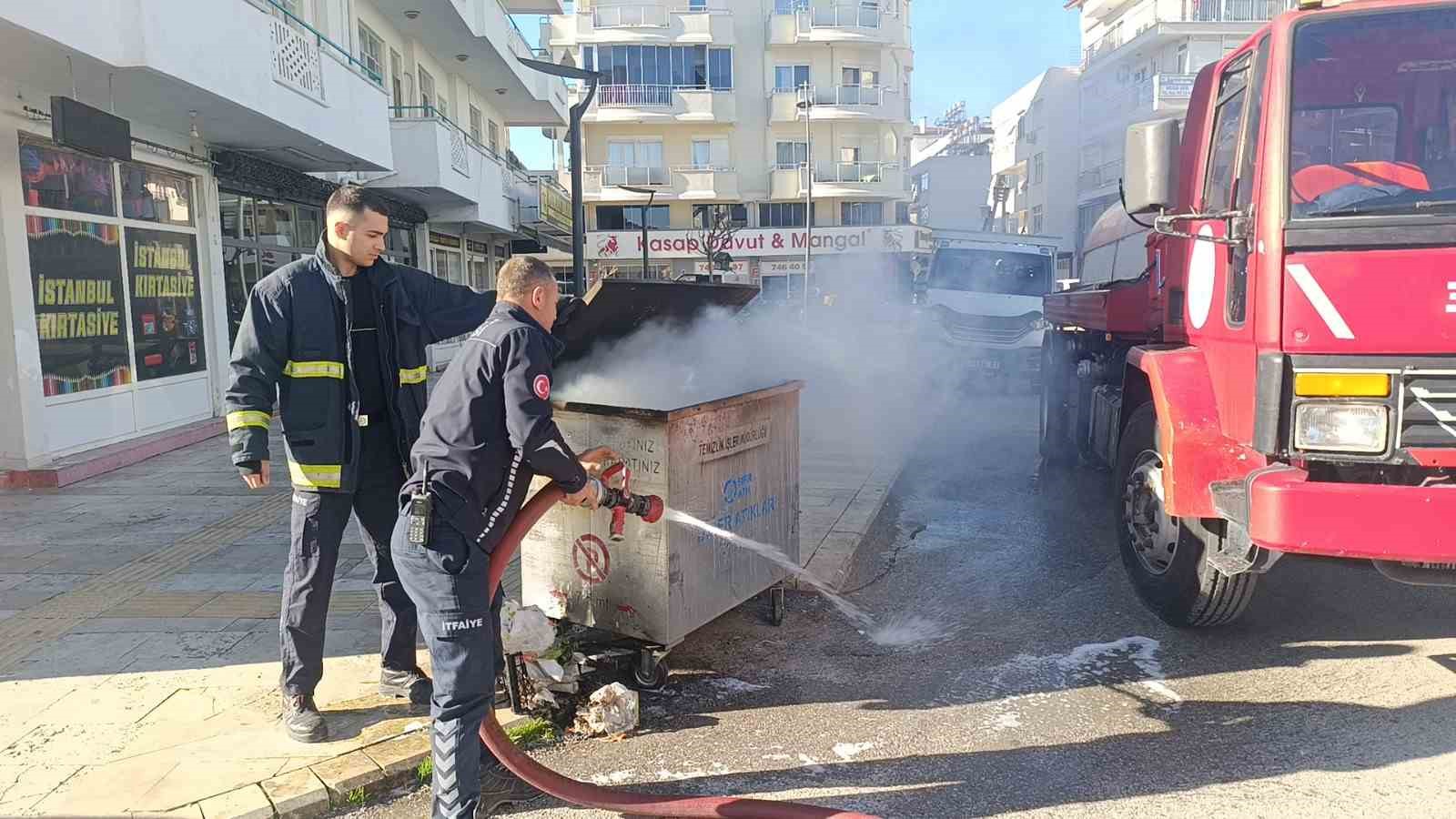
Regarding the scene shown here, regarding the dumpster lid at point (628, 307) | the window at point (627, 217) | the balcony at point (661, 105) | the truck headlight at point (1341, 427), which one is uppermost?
the balcony at point (661, 105)

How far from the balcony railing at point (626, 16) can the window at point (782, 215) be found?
9.39 meters

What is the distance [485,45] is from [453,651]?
1737 centimetres

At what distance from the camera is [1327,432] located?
133 inches

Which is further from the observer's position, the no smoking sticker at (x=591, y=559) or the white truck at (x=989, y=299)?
the white truck at (x=989, y=299)

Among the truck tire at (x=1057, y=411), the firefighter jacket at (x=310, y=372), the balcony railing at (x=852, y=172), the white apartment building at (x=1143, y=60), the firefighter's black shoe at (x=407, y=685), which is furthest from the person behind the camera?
the balcony railing at (x=852, y=172)

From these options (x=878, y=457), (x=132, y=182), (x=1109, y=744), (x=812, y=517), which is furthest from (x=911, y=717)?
(x=132, y=182)

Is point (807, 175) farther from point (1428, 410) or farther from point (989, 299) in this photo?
point (1428, 410)

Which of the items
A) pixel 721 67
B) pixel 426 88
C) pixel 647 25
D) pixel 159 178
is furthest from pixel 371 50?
pixel 721 67

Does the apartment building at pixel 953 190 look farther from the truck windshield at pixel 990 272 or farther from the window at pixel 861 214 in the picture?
the truck windshield at pixel 990 272

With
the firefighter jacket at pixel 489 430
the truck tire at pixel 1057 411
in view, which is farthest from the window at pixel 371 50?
the firefighter jacket at pixel 489 430

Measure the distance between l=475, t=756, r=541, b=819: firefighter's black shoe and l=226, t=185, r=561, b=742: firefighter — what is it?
0.56m

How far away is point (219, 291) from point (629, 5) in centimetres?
3595

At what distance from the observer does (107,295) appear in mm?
9375

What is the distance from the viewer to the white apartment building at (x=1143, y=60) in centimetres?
3416
